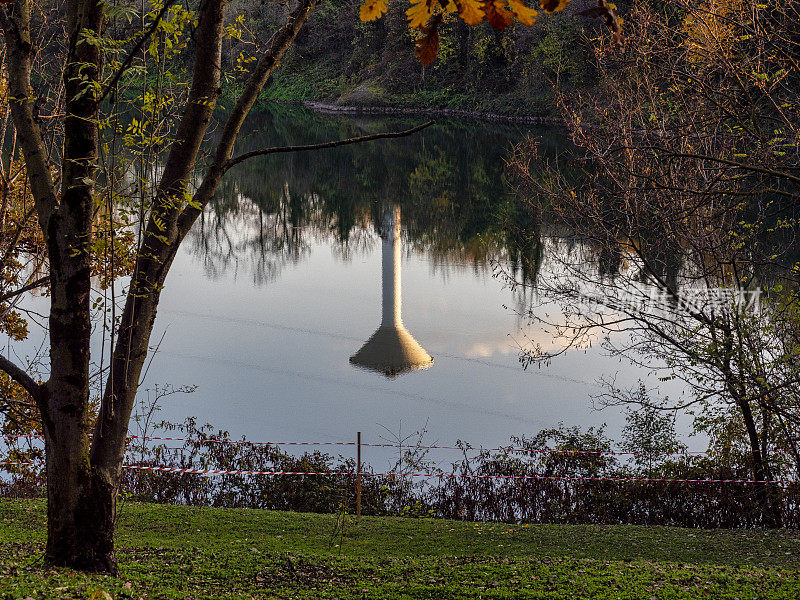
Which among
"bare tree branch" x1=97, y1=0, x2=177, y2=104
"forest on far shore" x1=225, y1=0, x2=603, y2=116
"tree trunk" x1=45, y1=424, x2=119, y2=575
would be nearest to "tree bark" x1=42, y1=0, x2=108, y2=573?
"tree trunk" x1=45, y1=424, x2=119, y2=575

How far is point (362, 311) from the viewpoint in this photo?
24922 mm

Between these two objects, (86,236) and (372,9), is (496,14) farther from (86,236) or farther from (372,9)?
(86,236)

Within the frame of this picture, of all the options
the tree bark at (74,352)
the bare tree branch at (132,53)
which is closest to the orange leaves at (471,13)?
the bare tree branch at (132,53)

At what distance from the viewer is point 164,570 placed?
704 centimetres

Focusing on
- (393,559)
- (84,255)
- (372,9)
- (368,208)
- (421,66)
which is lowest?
(393,559)

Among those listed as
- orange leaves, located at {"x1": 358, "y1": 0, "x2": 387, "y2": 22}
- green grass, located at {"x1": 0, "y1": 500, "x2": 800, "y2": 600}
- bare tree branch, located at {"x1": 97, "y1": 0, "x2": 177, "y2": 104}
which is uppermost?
bare tree branch, located at {"x1": 97, "y1": 0, "x2": 177, "y2": 104}

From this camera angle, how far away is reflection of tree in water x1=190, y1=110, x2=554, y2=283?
3003 centimetres

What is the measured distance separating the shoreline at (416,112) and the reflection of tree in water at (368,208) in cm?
475

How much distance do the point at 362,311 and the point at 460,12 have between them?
74.2 ft

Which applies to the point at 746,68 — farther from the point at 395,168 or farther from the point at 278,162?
the point at 278,162

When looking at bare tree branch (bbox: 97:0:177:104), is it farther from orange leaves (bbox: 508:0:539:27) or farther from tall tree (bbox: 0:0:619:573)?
orange leaves (bbox: 508:0:539:27)

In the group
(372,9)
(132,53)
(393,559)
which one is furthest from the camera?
(393,559)

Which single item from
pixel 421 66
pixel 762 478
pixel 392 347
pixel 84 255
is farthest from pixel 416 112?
pixel 84 255

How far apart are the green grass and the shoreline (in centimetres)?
4362
